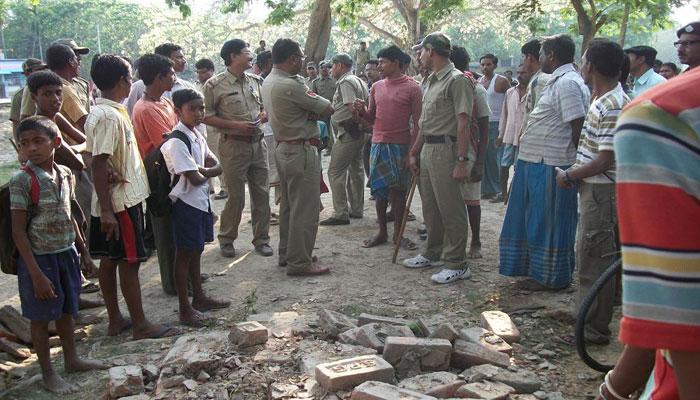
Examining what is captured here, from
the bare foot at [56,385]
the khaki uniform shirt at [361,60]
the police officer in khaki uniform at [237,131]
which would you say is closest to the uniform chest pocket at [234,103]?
the police officer in khaki uniform at [237,131]

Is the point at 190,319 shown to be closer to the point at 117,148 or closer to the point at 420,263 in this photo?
the point at 117,148

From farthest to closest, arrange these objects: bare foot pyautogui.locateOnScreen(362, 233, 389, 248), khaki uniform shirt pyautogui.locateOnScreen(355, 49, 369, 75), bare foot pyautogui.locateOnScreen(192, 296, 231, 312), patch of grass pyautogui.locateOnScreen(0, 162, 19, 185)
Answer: khaki uniform shirt pyautogui.locateOnScreen(355, 49, 369, 75)
patch of grass pyautogui.locateOnScreen(0, 162, 19, 185)
bare foot pyautogui.locateOnScreen(362, 233, 389, 248)
bare foot pyautogui.locateOnScreen(192, 296, 231, 312)

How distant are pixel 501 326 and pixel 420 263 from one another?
1.80 metres

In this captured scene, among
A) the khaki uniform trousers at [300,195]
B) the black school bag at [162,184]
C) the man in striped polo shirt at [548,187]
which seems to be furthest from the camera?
the khaki uniform trousers at [300,195]

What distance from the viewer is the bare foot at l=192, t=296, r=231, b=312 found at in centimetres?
477

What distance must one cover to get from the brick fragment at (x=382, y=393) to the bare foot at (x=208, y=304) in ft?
7.13

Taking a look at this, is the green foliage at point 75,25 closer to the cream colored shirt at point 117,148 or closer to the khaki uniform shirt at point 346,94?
the khaki uniform shirt at point 346,94

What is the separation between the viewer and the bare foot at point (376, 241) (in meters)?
6.55

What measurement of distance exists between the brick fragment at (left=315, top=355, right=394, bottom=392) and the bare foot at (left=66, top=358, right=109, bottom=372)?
1474 millimetres

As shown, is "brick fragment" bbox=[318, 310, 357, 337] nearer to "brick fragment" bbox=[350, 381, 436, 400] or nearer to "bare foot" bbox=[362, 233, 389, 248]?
"brick fragment" bbox=[350, 381, 436, 400]

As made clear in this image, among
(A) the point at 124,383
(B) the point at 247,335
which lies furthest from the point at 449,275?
(A) the point at 124,383

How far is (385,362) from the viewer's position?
3260 mm

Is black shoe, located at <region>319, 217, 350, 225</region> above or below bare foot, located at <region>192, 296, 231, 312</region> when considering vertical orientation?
above

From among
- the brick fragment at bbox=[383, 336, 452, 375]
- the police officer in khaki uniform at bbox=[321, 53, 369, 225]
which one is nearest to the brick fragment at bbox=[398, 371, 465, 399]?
the brick fragment at bbox=[383, 336, 452, 375]
